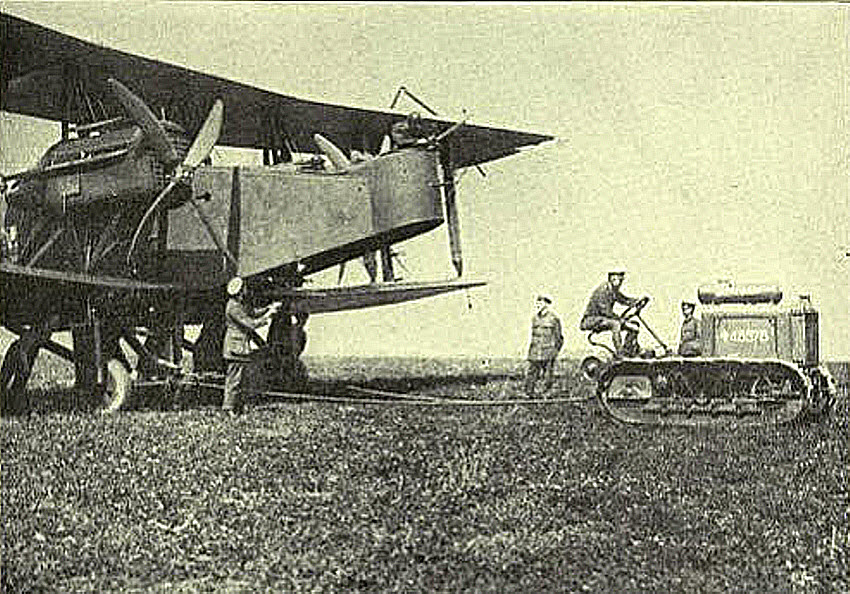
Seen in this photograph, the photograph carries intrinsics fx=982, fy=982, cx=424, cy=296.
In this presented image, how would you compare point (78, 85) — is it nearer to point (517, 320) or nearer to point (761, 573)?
point (517, 320)

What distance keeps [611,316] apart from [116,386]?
449 cm

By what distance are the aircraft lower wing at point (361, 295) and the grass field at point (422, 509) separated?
335cm

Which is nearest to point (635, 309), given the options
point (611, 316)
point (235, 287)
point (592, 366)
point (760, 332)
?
point (611, 316)

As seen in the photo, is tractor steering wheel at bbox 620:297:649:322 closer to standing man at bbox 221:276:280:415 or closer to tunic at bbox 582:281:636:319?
tunic at bbox 582:281:636:319

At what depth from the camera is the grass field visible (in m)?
4.84

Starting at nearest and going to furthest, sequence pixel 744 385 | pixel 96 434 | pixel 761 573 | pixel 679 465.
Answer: pixel 761 573 < pixel 679 465 < pixel 96 434 < pixel 744 385

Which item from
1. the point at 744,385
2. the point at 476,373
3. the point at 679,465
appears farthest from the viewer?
the point at 476,373

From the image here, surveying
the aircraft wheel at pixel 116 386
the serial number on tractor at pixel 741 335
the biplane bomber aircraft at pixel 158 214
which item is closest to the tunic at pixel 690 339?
the serial number on tractor at pixel 741 335

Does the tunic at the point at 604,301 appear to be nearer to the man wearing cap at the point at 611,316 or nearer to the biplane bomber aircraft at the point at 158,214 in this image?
the man wearing cap at the point at 611,316

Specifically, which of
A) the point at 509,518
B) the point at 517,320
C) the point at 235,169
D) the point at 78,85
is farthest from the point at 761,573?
the point at 78,85

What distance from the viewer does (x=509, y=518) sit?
539 cm

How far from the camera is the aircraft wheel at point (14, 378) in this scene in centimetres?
854

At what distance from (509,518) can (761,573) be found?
52.2 inches

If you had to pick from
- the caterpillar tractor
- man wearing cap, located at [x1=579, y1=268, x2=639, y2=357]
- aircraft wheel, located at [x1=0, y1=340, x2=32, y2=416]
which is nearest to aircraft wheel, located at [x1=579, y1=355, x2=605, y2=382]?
the caterpillar tractor
